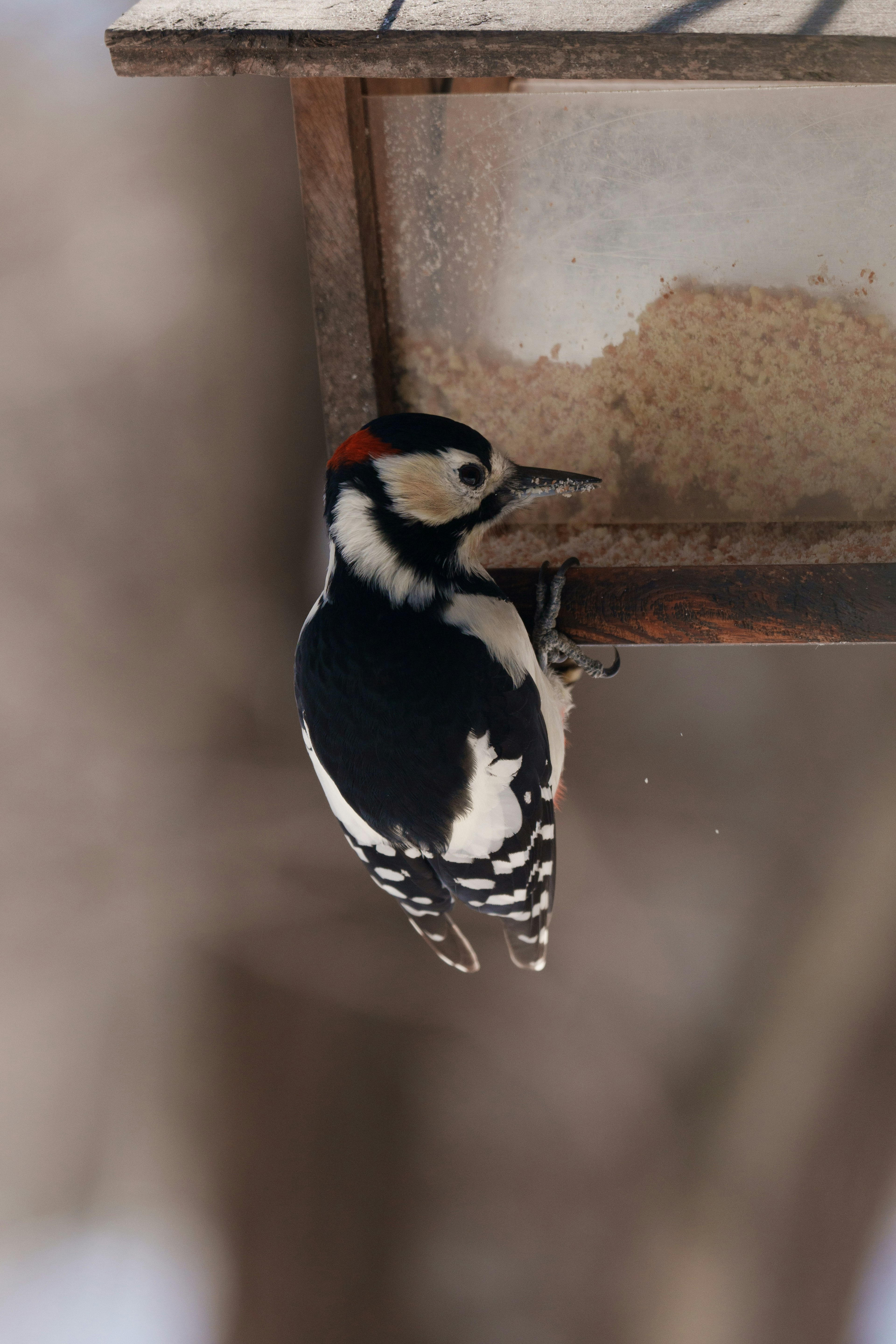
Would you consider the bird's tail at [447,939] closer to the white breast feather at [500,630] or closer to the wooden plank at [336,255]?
the white breast feather at [500,630]

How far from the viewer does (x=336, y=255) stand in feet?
2.78

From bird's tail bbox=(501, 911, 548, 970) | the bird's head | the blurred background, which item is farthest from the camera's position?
the blurred background

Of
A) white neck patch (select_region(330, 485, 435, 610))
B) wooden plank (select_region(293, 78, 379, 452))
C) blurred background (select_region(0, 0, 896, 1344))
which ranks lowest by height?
blurred background (select_region(0, 0, 896, 1344))

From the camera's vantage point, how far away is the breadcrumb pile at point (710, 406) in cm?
89

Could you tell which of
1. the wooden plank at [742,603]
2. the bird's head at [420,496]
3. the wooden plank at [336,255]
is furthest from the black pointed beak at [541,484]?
the wooden plank at [336,255]

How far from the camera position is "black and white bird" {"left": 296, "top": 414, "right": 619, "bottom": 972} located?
2.65ft

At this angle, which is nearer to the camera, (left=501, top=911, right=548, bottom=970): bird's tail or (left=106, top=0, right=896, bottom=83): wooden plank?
(left=106, top=0, right=896, bottom=83): wooden plank

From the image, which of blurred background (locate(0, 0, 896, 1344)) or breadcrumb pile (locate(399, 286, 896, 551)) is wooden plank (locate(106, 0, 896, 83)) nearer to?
breadcrumb pile (locate(399, 286, 896, 551))

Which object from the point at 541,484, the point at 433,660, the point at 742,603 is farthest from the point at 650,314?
the point at 433,660

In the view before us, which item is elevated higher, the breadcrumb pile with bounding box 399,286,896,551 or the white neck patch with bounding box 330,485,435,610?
the breadcrumb pile with bounding box 399,286,896,551

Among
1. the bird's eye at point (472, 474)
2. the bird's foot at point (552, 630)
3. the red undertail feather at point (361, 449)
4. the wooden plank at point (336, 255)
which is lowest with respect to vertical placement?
the bird's foot at point (552, 630)

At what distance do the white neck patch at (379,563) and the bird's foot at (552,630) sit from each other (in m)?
0.14

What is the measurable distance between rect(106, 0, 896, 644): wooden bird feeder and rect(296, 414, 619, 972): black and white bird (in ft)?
0.37

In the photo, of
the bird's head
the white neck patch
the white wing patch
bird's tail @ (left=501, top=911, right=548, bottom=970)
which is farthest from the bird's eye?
bird's tail @ (left=501, top=911, right=548, bottom=970)
